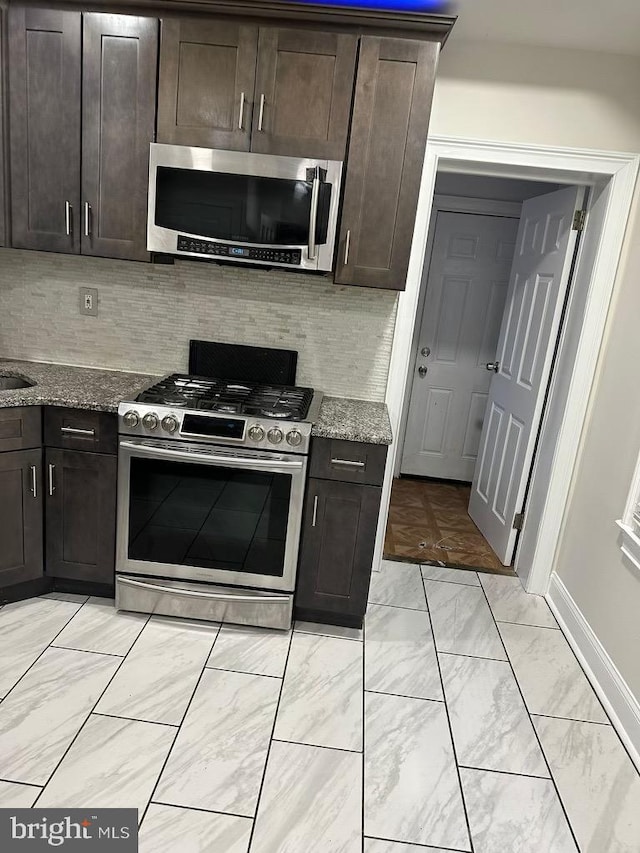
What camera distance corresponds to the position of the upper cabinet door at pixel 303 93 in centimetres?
225

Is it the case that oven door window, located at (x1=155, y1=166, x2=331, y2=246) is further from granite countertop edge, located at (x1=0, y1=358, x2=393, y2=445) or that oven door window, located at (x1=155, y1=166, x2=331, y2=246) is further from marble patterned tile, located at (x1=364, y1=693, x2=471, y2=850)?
marble patterned tile, located at (x1=364, y1=693, x2=471, y2=850)

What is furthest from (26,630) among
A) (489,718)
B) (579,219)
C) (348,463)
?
(579,219)

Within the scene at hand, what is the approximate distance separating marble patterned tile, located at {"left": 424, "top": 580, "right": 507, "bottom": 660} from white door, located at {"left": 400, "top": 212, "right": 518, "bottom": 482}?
5.38 ft

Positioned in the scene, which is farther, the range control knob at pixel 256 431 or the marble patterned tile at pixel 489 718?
the range control knob at pixel 256 431

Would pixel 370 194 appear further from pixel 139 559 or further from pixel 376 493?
pixel 139 559

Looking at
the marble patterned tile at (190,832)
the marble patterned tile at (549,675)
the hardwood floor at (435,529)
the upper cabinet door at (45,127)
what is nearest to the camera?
the marble patterned tile at (190,832)

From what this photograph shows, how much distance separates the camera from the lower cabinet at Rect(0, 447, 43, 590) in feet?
7.71

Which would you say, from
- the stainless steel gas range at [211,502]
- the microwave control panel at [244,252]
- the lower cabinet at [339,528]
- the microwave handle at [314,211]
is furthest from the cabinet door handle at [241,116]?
the lower cabinet at [339,528]

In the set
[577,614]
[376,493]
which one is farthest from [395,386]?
[577,614]

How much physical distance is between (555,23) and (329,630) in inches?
102

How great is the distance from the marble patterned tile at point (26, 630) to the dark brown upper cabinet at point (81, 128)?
149 cm

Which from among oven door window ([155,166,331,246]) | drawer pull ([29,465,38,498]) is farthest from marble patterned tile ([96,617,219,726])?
oven door window ([155,166,331,246])

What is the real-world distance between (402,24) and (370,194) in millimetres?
601

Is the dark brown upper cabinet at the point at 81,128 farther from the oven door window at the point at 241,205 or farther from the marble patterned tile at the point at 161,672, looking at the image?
the marble patterned tile at the point at 161,672
